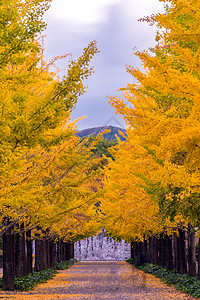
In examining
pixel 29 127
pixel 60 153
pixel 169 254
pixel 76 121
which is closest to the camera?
pixel 29 127

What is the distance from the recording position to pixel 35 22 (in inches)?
364

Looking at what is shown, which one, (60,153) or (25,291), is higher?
(60,153)

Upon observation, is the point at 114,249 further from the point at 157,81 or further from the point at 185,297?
the point at 157,81

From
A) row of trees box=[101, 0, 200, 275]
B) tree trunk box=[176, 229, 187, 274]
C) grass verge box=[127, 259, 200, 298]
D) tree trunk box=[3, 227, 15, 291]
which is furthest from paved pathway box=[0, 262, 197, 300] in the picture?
row of trees box=[101, 0, 200, 275]

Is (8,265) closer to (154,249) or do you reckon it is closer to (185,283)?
(185,283)

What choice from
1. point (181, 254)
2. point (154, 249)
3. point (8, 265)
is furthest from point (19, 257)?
point (154, 249)

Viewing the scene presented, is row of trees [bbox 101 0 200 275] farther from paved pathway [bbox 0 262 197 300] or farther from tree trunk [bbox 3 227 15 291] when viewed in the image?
tree trunk [bbox 3 227 15 291]

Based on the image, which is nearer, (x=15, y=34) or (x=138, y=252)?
(x=15, y=34)

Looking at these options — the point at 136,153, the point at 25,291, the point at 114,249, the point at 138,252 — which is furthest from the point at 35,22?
the point at 114,249

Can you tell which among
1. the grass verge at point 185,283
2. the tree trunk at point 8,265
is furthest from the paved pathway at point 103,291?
the tree trunk at point 8,265

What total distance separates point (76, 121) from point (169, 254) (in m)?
11.4

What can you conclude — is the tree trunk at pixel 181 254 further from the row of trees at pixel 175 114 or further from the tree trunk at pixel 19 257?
the row of trees at pixel 175 114

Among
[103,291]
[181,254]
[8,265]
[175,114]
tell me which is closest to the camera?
[175,114]

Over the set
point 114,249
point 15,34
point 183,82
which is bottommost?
point 114,249
